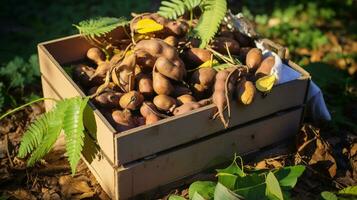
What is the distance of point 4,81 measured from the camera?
3098 mm

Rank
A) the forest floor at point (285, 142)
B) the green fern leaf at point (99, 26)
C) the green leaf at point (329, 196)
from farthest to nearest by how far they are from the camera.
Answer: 1. the green fern leaf at point (99, 26)
2. the forest floor at point (285, 142)
3. the green leaf at point (329, 196)

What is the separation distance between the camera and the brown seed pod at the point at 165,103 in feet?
7.47

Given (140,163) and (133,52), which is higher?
(133,52)

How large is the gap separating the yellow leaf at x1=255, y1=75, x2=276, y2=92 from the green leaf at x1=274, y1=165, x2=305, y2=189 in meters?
0.40

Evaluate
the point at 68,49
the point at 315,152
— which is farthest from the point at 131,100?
the point at 315,152

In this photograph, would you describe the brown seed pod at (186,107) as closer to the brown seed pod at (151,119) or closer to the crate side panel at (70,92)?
the brown seed pod at (151,119)

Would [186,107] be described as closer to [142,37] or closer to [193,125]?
[193,125]

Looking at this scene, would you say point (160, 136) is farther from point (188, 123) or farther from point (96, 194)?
point (96, 194)

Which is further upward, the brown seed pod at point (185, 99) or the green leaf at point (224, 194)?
the brown seed pod at point (185, 99)

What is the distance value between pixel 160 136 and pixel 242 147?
1.72ft

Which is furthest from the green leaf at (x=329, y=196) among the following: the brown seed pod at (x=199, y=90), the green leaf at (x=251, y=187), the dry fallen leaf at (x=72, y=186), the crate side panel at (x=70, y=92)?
the dry fallen leaf at (x=72, y=186)

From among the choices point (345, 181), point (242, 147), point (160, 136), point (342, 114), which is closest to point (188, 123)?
point (160, 136)

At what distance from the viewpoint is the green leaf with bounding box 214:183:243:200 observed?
1962 millimetres

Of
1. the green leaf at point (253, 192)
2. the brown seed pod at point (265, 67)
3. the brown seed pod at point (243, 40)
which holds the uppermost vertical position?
the brown seed pod at point (243, 40)
